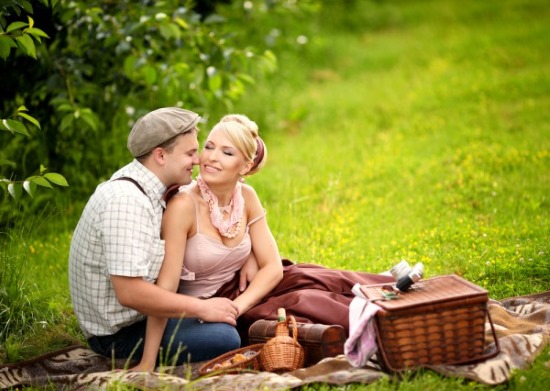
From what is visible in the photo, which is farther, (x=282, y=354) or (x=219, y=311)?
(x=219, y=311)

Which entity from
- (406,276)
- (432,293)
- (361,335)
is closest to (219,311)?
(361,335)

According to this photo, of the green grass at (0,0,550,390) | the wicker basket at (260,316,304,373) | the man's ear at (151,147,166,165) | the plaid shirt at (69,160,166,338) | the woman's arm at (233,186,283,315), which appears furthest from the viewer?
the green grass at (0,0,550,390)

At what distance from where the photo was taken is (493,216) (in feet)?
22.9

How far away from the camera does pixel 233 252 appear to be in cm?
484

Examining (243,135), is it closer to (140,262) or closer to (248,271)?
(248,271)

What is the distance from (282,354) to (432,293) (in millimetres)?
896

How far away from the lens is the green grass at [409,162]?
5.97 m

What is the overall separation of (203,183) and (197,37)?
110 inches

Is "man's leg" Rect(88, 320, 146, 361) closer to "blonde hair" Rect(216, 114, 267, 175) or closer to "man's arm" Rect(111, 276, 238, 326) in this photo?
"man's arm" Rect(111, 276, 238, 326)

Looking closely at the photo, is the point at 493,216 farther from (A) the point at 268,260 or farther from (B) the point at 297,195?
(A) the point at 268,260

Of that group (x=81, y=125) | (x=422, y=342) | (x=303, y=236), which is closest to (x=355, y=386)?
(x=422, y=342)

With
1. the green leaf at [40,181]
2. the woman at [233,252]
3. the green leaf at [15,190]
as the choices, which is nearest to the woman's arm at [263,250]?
the woman at [233,252]

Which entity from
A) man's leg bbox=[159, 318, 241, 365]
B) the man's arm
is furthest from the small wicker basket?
the man's arm

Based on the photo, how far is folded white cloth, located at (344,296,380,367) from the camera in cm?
409
